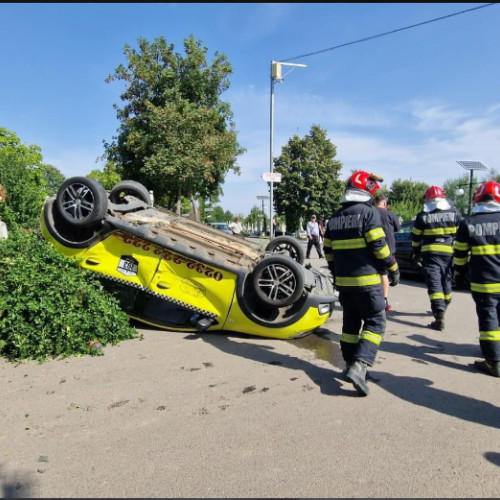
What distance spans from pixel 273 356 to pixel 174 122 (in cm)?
1493

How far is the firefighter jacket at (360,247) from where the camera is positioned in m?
3.31

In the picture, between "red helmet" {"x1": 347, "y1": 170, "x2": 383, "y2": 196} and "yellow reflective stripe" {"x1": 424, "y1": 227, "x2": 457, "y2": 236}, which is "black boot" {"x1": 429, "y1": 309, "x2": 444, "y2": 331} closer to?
"yellow reflective stripe" {"x1": 424, "y1": 227, "x2": 457, "y2": 236}

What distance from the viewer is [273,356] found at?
13.5ft

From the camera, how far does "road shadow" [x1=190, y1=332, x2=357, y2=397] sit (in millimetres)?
3456

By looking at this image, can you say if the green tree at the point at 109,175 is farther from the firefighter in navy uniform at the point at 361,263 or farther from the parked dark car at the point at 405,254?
the parked dark car at the point at 405,254

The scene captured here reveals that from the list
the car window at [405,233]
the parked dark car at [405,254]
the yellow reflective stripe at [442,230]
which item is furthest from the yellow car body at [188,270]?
the car window at [405,233]

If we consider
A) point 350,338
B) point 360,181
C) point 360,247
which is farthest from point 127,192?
point 350,338

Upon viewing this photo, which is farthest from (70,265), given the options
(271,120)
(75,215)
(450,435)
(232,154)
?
(232,154)

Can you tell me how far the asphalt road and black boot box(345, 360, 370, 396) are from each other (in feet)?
0.26

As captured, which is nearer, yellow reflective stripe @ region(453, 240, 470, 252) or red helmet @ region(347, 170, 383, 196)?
red helmet @ region(347, 170, 383, 196)

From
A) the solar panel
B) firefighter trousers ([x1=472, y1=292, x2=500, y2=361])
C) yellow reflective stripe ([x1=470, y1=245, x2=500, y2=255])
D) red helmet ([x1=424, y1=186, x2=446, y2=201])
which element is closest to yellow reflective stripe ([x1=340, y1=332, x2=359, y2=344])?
firefighter trousers ([x1=472, y1=292, x2=500, y2=361])

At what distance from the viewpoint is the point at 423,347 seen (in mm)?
4508

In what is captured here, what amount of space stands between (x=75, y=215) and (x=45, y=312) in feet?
3.96

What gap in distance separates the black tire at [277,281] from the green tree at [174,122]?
44.3 ft
